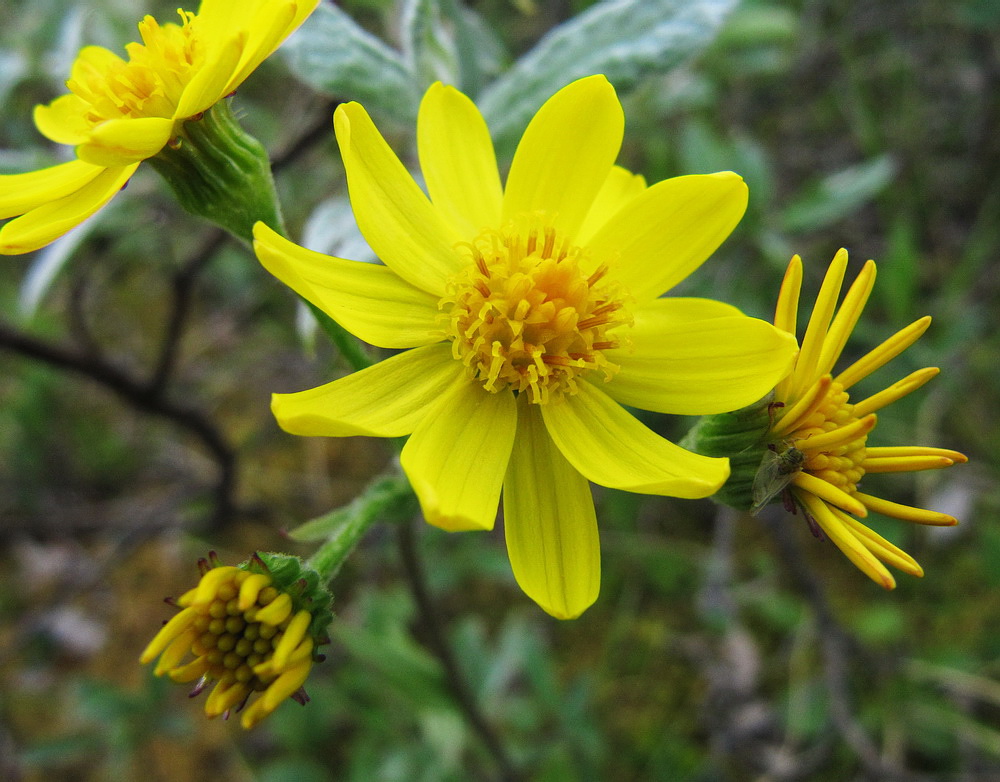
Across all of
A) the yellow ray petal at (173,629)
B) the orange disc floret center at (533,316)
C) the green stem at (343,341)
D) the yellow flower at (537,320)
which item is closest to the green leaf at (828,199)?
the yellow flower at (537,320)

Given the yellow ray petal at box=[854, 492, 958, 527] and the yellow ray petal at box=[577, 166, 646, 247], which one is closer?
the yellow ray petal at box=[854, 492, 958, 527]

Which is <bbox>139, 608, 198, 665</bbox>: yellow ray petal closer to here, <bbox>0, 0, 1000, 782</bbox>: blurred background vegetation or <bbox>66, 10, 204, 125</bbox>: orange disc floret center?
<bbox>66, 10, 204, 125</bbox>: orange disc floret center

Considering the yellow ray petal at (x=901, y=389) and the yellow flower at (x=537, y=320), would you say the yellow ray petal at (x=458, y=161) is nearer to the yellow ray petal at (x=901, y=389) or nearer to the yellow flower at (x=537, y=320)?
the yellow flower at (x=537, y=320)

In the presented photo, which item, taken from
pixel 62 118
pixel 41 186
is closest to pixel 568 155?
pixel 41 186

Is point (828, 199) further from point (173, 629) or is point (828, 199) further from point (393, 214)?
point (173, 629)

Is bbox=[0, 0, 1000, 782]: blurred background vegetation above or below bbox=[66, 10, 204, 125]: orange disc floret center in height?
below

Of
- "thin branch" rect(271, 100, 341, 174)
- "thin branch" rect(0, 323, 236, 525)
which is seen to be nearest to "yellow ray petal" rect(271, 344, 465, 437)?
"thin branch" rect(271, 100, 341, 174)

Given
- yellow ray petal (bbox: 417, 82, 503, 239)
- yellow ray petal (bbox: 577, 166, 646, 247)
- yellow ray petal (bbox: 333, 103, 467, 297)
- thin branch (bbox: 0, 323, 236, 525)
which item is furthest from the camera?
thin branch (bbox: 0, 323, 236, 525)
